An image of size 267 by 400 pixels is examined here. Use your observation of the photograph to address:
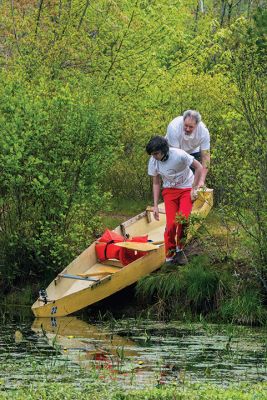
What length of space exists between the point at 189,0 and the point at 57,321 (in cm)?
2428

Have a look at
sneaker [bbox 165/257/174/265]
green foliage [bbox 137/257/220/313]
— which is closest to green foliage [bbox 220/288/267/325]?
green foliage [bbox 137/257/220/313]

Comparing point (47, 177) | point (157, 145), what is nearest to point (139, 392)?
point (157, 145)

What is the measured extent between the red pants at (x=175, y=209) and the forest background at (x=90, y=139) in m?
0.49

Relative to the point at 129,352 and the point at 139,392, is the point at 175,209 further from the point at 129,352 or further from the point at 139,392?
the point at 139,392

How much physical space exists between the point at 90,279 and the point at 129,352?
3945 millimetres

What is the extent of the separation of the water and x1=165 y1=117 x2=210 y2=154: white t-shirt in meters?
2.96

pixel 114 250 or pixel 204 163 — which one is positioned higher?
pixel 204 163

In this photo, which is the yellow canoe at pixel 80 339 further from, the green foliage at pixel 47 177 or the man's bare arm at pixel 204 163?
the man's bare arm at pixel 204 163

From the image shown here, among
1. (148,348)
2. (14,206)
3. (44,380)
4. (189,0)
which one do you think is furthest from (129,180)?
(189,0)

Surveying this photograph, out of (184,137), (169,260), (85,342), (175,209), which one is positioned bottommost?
(85,342)

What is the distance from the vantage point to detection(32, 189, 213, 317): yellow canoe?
16.5 metres

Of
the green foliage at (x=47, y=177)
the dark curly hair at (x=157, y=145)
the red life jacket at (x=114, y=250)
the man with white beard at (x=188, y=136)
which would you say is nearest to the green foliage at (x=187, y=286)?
the red life jacket at (x=114, y=250)

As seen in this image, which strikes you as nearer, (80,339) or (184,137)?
(80,339)

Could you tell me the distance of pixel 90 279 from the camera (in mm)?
17094
